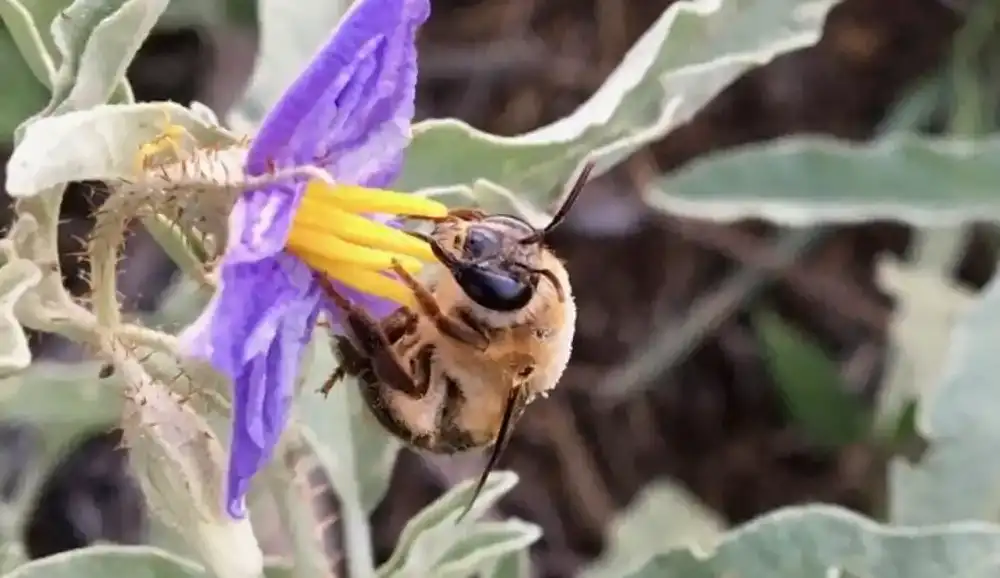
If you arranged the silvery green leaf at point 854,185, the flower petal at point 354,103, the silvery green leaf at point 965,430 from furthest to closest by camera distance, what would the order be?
the silvery green leaf at point 854,185 → the silvery green leaf at point 965,430 → the flower petal at point 354,103

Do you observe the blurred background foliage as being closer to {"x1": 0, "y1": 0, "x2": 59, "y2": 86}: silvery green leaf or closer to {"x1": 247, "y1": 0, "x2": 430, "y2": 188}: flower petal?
{"x1": 0, "y1": 0, "x2": 59, "y2": 86}: silvery green leaf

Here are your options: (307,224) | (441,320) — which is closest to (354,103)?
(307,224)

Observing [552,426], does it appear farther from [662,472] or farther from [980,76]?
[980,76]

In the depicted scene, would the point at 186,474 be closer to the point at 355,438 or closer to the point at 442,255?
the point at 442,255

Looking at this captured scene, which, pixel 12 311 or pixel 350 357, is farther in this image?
pixel 350 357

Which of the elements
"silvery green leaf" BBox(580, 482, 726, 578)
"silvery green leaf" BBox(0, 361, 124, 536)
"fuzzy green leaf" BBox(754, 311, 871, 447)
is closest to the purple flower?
"silvery green leaf" BBox(0, 361, 124, 536)

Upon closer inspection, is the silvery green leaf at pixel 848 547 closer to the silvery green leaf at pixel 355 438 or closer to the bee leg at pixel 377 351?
the silvery green leaf at pixel 355 438

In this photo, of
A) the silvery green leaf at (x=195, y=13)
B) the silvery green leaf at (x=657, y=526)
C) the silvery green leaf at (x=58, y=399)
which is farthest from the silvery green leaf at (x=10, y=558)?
the silvery green leaf at (x=195, y=13)

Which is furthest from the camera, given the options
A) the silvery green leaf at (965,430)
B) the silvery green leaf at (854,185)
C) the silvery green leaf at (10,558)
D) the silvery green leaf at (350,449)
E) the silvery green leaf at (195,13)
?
the silvery green leaf at (195,13)
